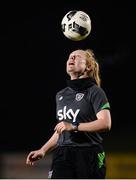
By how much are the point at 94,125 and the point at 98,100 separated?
196mm

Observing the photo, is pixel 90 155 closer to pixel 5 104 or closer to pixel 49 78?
pixel 5 104

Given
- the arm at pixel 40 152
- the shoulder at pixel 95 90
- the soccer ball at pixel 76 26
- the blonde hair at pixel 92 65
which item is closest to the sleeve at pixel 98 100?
the shoulder at pixel 95 90

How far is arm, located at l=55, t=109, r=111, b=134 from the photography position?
279 centimetres

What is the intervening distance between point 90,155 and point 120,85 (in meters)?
6.51

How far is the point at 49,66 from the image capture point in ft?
32.8

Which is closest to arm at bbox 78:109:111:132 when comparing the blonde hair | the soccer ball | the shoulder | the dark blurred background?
the shoulder

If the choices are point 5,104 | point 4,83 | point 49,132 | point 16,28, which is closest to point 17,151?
point 49,132

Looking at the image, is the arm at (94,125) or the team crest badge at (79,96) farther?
the team crest badge at (79,96)

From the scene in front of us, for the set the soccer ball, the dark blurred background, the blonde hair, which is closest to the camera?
the blonde hair

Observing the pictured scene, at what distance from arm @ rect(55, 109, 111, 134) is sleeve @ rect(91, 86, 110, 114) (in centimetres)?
4

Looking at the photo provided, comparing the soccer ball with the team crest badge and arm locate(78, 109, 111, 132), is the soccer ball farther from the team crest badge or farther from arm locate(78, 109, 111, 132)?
arm locate(78, 109, 111, 132)

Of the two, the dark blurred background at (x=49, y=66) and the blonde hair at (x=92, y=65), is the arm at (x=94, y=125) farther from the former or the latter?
the dark blurred background at (x=49, y=66)

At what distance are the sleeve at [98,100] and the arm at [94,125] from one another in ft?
0.12

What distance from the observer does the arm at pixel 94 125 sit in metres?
2.79
